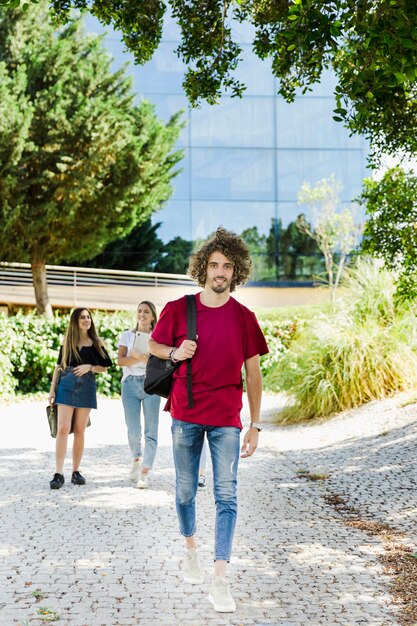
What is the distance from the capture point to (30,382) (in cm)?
1756

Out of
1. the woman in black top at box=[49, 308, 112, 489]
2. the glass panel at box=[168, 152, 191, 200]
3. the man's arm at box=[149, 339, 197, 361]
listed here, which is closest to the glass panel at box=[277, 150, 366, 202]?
the glass panel at box=[168, 152, 191, 200]

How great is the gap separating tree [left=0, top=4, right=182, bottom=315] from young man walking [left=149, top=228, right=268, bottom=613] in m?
14.6

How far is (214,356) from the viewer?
172 inches

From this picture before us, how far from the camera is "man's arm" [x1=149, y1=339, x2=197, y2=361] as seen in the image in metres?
4.34

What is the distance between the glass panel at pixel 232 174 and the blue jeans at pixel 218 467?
2235cm

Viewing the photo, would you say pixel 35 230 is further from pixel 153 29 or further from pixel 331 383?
pixel 153 29

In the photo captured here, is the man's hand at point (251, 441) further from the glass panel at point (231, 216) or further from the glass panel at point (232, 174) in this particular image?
the glass panel at point (232, 174)

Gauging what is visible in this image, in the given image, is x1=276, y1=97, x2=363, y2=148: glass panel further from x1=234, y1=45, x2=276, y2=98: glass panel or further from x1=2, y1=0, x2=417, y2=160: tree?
x1=2, y1=0, x2=417, y2=160: tree

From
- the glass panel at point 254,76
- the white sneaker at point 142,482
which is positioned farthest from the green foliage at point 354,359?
the glass panel at point 254,76

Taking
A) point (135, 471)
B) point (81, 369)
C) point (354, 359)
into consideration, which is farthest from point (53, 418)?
point (354, 359)

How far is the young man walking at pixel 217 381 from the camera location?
4.36 metres

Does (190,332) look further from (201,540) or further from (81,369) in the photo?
(81,369)

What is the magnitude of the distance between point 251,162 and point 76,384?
2018cm

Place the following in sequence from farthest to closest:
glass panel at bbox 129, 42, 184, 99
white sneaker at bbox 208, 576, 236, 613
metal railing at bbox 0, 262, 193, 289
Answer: glass panel at bbox 129, 42, 184, 99 < metal railing at bbox 0, 262, 193, 289 < white sneaker at bbox 208, 576, 236, 613
